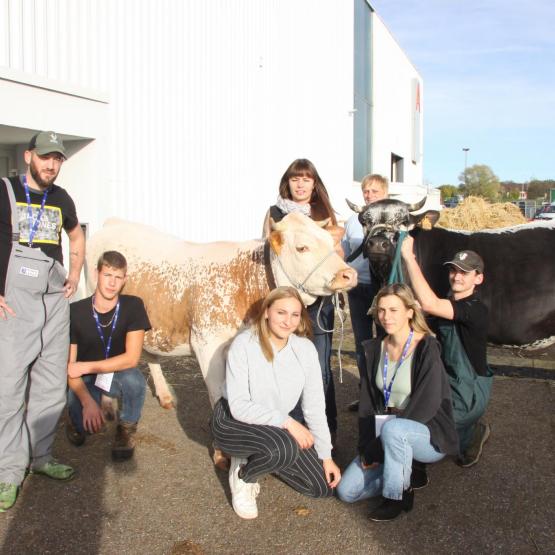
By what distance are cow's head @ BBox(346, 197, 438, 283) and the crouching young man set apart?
1684mm

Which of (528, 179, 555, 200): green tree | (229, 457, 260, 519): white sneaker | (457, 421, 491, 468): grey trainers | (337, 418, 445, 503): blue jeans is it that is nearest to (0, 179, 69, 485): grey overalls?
(229, 457, 260, 519): white sneaker

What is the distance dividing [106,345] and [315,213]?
5.49ft

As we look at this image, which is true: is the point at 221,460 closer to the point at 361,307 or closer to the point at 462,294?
the point at 361,307

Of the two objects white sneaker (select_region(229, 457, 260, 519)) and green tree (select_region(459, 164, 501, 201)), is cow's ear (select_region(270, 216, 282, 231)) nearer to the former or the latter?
white sneaker (select_region(229, 457, 260, 519))

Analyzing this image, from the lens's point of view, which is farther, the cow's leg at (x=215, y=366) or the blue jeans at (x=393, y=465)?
the cow's leg at (x=215, y=366)

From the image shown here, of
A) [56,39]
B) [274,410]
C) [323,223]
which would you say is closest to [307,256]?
[323,223]

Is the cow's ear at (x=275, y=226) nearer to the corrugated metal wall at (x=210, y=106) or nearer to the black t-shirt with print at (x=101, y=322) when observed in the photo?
the black t-shirt with print at (x=101, y=322)

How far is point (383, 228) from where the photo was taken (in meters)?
4.43

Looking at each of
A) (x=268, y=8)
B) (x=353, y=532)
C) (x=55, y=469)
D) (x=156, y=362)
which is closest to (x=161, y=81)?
(x=268, y=8)

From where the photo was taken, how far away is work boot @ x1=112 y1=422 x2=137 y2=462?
Answer: 3855mm

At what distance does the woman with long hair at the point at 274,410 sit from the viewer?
3.04 meters

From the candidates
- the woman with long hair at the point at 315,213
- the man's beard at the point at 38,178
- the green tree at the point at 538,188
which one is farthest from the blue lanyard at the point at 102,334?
the green tree at the point at 538,188

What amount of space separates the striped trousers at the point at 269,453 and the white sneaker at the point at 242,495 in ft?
0.21

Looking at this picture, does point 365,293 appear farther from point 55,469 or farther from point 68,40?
point 68,40
